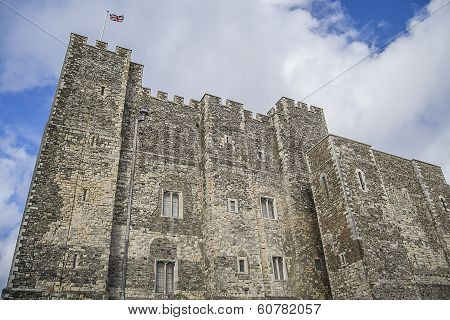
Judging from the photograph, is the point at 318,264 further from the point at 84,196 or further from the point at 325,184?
the point at 84,196

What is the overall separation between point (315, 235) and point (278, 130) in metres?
7.61

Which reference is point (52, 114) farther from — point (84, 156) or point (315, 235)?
point (315, 235)

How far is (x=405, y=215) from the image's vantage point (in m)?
23.2

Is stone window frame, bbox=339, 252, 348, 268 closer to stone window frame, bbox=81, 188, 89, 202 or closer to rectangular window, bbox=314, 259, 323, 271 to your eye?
rectangular window, bbox=314, 259, 323, 271

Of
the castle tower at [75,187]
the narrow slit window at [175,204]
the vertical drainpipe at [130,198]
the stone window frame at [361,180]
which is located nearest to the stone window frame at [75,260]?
the castle tower at [75,187]

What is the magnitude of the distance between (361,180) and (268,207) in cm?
573

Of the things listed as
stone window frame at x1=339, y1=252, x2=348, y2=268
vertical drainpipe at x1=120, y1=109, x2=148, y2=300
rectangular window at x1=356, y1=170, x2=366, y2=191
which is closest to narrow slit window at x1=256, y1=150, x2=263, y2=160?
rectangular window at x1=356, y1=170, x2=366, y2=191

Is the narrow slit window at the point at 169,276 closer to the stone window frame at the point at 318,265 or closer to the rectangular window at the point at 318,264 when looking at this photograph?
the stone window frame at the point at 318,265

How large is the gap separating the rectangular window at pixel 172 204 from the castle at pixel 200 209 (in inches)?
2.5

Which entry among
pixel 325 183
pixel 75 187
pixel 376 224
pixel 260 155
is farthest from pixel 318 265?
pixel 75 187

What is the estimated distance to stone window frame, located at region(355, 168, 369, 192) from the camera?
20.2 m

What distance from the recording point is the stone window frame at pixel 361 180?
2016 centimetres
